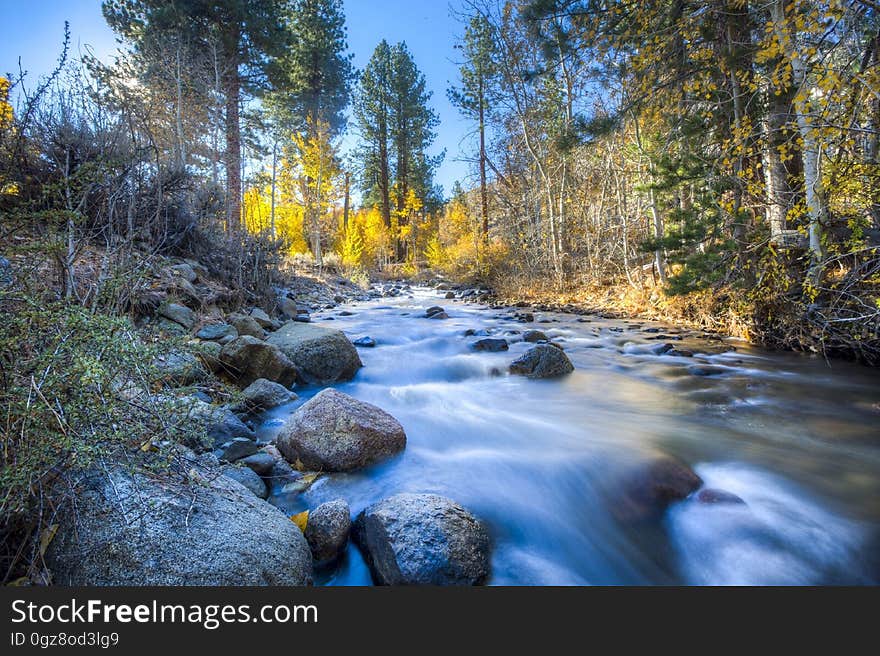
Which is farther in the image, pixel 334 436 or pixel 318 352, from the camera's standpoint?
pixel 318 352

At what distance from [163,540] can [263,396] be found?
251 cm

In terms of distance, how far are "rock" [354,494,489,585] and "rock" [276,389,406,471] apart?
76cm

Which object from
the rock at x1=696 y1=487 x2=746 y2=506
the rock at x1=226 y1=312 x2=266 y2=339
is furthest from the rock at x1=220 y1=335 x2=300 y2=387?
the rock at x1=696 y1=487 x2=746 y2=506

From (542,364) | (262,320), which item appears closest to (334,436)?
(542,364)

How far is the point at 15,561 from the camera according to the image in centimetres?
128

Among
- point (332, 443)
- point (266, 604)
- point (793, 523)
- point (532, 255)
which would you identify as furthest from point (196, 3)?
point (793, 523)

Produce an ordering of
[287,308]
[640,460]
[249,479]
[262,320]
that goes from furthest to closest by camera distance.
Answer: [287,308], [262,320], [640,460], [249,479]

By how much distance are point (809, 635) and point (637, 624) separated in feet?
2.18

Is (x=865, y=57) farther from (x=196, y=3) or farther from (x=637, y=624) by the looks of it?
(x=196, y=3)

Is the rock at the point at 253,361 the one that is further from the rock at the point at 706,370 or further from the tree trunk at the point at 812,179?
the tree trunk at the point at 812,179

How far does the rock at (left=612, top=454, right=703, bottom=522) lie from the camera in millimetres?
2553

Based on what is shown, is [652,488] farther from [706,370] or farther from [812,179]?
[812,179]

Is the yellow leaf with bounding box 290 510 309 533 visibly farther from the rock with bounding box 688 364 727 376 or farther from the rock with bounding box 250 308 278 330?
the rock with bounding box 688 364 727 376

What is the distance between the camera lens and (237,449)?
2701mm
